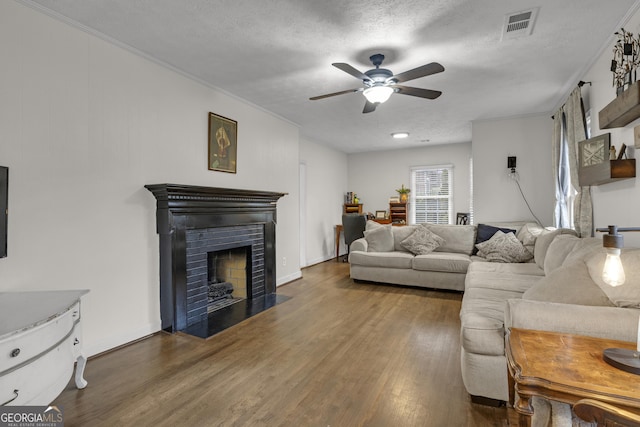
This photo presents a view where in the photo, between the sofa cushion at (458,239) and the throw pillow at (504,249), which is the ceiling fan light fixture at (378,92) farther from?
the sofa cushion at (458,239)

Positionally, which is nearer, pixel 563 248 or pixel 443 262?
pixel 563 248

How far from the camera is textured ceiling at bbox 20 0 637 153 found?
7.43 ft

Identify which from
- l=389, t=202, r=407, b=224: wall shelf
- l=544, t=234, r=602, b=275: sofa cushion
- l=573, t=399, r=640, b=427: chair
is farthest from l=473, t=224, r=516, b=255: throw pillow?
l=573, t=399, r=640, b=427: chair

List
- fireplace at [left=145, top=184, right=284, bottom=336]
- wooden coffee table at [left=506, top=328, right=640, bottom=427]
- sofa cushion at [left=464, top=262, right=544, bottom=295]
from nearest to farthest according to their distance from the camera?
wooden coffee table at [left=506, top=328, right=640, bottom=427], sofa cushion at [left=464, top=262, right=544, bottom=295], fireplace at [left=145, top=184, right=284, bottom=336]

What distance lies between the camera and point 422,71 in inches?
102

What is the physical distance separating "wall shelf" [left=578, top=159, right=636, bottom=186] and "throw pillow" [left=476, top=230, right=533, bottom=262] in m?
1.33

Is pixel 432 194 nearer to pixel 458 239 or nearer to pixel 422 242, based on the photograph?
pixel 458 239

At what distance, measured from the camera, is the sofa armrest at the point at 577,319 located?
1427 mm

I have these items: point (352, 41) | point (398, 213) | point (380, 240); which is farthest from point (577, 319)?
point (398, 213)

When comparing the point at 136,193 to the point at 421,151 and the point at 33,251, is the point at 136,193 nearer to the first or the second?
the point at 33,251

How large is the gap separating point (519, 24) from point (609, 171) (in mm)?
1322

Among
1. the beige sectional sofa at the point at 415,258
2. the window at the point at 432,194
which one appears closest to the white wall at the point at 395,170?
the window at the point at 432,194

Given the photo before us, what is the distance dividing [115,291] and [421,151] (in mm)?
6431

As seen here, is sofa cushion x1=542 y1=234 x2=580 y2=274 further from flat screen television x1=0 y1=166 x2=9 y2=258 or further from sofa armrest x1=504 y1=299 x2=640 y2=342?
flat screen television x1=0 y1=166 x2=9 y2=258
